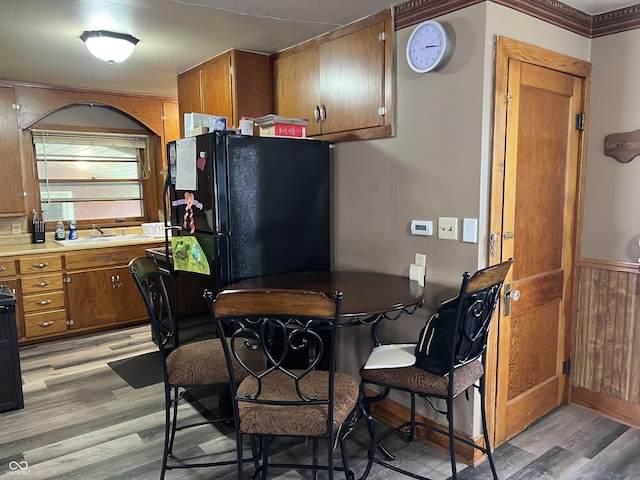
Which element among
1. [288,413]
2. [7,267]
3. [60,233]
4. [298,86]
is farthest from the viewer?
[60,233]

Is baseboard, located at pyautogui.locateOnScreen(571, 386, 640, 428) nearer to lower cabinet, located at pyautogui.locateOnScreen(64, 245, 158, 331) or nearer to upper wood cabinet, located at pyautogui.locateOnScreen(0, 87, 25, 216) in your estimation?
lower cabinet, located at pyautogui.locateOnScreen(64, 245, 158, 331)

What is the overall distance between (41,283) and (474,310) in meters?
3.69

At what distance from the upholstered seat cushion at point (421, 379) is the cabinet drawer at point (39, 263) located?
3207 millimetres

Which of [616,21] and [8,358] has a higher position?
[616,21]

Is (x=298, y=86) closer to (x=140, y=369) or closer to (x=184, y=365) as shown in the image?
(x=184, y=365)

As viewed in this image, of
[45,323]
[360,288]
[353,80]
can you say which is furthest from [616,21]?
[45,323]

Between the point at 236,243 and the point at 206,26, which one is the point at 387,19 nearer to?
the point at 206,26

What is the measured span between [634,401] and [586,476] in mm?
704

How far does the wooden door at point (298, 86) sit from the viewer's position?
2.98 metres

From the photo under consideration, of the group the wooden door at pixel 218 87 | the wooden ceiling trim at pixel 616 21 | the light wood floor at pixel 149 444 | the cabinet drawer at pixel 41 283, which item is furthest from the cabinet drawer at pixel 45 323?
the wooden ceiling trim at pixel 616 21

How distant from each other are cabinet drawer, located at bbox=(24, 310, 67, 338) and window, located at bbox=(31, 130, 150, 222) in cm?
102

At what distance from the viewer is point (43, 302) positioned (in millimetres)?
4082

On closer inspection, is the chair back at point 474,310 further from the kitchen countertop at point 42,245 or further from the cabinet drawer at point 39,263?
the cabinet drawer at point 39,263

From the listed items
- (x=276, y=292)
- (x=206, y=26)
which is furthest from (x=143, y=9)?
(x=276, y=292)
